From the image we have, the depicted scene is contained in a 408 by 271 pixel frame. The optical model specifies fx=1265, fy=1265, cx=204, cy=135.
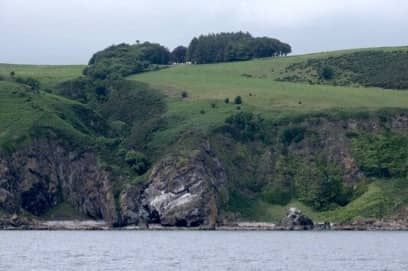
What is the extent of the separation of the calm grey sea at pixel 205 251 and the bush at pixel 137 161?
2723 cm

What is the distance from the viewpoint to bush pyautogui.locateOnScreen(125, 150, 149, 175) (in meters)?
180

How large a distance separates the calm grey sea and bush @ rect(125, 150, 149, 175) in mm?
27229

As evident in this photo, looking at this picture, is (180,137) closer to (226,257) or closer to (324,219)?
(324,219)

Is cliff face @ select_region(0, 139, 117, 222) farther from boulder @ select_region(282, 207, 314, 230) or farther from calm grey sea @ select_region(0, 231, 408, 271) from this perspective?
boulder @ select_region(282, 207, 314, 230)

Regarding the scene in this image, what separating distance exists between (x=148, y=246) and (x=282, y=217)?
5266 cm

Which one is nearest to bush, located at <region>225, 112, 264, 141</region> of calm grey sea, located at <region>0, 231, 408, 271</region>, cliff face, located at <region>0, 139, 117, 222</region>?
cliff face, located at <region>0, 139, 117, 222</region>

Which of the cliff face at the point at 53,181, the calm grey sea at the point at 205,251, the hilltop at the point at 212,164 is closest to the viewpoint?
the calm grey sea at the point at 205,251

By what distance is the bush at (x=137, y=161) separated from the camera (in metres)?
180

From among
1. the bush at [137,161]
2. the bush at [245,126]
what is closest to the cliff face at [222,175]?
the bush at [245,126]

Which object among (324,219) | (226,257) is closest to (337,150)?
(324,219)

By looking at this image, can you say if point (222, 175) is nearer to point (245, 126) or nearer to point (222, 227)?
point (222, 227)

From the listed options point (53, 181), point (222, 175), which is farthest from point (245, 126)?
point (53, 181)

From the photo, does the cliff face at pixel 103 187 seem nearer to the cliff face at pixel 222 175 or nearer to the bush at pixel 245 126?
the cliff face at pixel 222 175

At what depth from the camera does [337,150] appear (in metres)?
185
